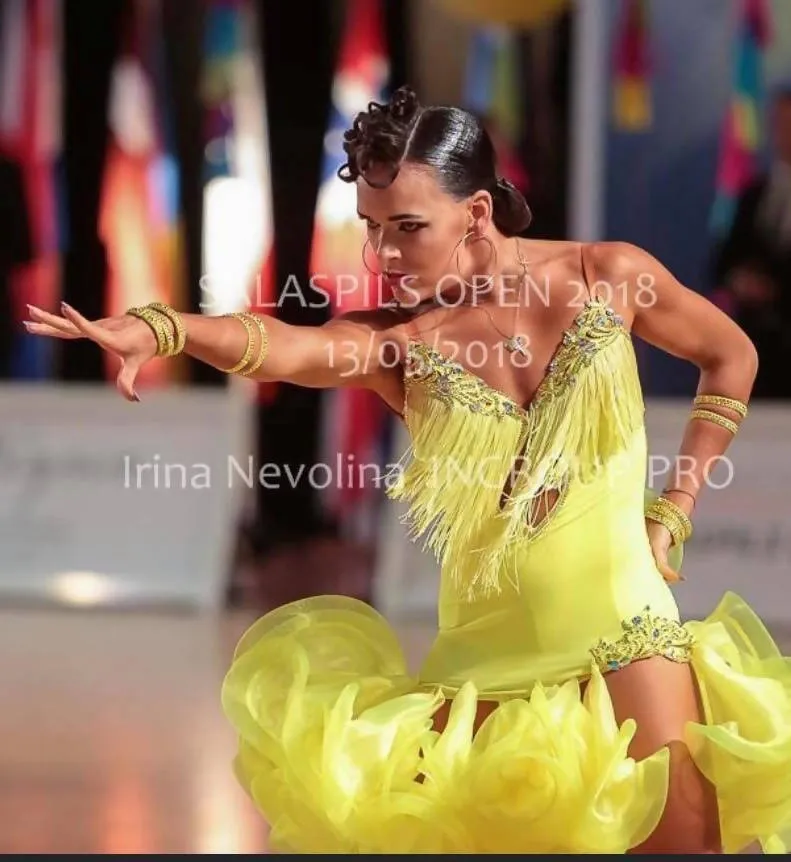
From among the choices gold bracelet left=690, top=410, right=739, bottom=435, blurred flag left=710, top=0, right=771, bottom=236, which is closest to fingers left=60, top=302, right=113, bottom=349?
gold bracelet left=690, top=410, right=739, bottom=435

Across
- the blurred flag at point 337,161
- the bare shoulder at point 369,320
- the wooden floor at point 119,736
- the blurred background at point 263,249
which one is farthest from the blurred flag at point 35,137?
the bare shoulder at point 369,320

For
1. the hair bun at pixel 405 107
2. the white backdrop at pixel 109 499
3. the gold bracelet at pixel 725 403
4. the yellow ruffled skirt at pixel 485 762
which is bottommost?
the white backdrop at pixel 109 499

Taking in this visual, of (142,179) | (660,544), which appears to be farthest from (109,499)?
(660,544)

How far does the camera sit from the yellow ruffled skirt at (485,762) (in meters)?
2.04

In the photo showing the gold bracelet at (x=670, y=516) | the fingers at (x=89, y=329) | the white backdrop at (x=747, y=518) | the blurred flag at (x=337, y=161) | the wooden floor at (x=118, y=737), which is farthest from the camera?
the blurred flag at (x=337, y=161)

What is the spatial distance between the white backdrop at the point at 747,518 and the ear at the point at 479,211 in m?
3.31

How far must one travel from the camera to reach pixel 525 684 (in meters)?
2.18

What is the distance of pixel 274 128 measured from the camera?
691cm

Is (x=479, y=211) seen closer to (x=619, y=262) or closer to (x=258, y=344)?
(x=619, y=262)

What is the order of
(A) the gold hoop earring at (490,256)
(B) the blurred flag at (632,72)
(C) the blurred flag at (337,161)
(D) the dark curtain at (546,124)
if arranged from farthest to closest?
1. (C) the blurred flag at (337,161)
2. (D) the dark curtain at (546,124)
3. (B) the blurred flag at (632,72)
4. (A) the gold hoop earring at (490,256)

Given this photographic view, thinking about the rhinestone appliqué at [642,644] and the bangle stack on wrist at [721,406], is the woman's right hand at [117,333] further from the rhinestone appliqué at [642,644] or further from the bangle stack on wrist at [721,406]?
the bangle stack on wrist at [721,406]

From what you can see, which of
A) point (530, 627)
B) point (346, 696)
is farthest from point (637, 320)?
point (346, 696)

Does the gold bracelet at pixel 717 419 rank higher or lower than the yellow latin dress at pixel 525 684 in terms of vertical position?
higher

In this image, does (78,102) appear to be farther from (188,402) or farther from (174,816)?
(174,816)
